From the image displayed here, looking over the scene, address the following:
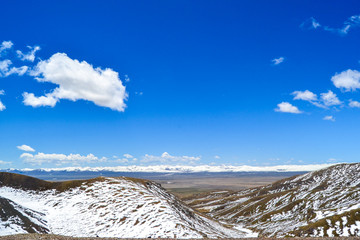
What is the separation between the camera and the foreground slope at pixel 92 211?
4922 centimetres

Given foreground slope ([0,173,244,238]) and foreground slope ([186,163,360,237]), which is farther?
foreground slope ([186,163,360,237])

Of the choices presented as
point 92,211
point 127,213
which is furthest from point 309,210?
point 92,211

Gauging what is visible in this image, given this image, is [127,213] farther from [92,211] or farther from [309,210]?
[309,210]

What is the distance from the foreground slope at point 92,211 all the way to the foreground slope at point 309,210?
41.1 metres

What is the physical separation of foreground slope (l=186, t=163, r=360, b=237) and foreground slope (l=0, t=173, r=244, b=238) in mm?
41125

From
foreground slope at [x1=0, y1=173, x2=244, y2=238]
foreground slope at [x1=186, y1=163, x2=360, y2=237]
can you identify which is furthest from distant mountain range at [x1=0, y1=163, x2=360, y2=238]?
foreground slope at [x1=186, y1=163, x2=360, y2=237]

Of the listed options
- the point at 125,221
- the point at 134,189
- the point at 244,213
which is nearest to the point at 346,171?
the point at 244,213

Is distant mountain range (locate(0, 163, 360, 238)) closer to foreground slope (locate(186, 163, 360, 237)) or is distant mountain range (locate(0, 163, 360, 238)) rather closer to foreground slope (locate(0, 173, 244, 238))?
foreground slope (locate(0, 173, 244, 238))

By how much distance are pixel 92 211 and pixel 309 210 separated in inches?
4265

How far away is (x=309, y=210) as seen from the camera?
120 m

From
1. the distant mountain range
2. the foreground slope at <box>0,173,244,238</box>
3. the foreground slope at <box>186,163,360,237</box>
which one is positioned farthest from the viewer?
the foreground slope at <box>186,163,360,237</box>

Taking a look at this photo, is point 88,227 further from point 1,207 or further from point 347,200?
point 347,200

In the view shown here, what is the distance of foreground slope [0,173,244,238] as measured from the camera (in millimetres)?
49219

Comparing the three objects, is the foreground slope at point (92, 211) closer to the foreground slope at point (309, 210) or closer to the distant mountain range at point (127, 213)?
the distant mountain range at point (127, 213)
